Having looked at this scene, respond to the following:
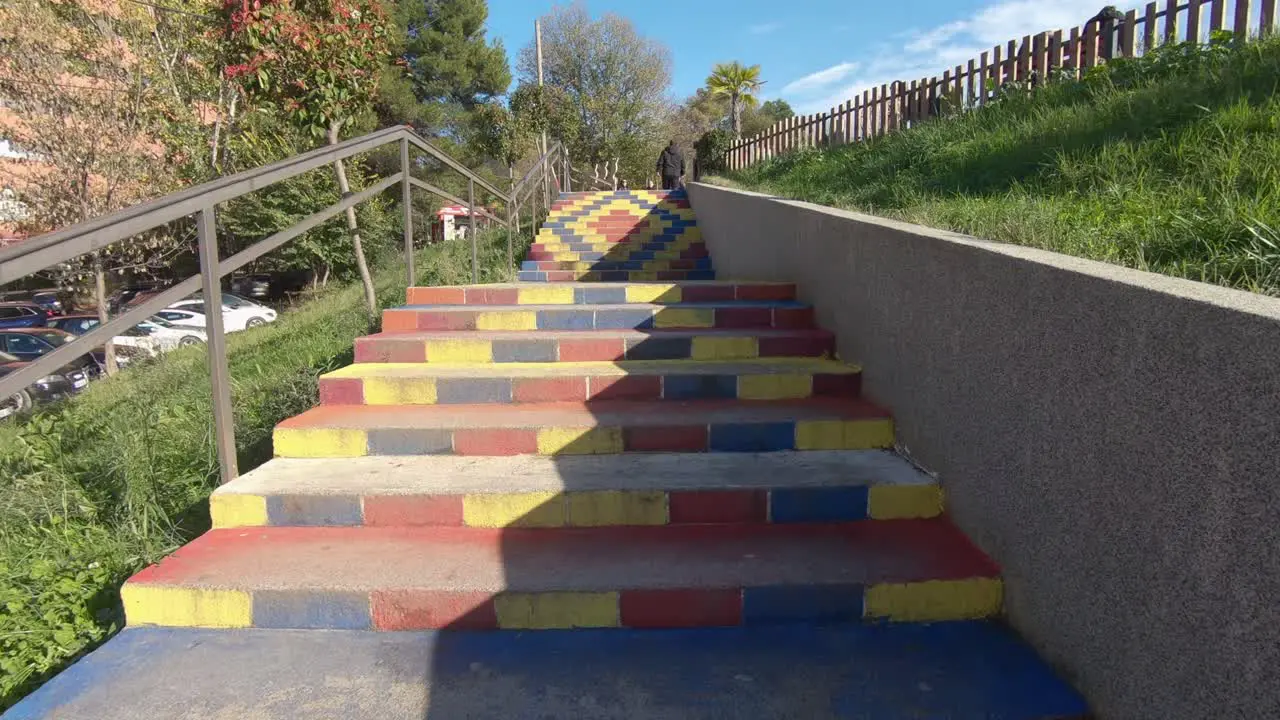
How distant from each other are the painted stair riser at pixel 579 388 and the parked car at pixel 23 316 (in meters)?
14.8

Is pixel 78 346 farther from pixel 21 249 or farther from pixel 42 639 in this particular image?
pixel 42 639

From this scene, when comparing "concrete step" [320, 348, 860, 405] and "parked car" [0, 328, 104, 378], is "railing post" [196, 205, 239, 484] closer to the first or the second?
"concrete step" [320, 348, 860, 405]

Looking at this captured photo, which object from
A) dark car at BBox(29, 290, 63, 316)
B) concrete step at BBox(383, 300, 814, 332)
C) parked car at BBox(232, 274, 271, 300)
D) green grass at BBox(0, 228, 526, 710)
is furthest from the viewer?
parked car at BBox(232, 274, 271, 300)

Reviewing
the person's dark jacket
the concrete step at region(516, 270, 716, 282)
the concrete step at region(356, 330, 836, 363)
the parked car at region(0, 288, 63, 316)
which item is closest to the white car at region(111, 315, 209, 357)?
the parked car at region(0, 288, 63, 316)

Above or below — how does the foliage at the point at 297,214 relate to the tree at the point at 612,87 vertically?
below

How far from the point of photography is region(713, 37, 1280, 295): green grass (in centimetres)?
233

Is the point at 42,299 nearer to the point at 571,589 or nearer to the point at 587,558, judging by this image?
the point at 587,558

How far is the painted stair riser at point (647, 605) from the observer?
2.29 meters

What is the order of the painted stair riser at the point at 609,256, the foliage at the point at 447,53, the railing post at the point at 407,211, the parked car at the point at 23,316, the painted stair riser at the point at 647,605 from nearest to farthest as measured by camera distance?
1. the painted stair riser at the point at 647,605
2. the railing post at the point at 407,211
3. the painted stair riser at the point at 609,256
4. the parked car at the point at 23,316
5. the foliage at the point at 447,53

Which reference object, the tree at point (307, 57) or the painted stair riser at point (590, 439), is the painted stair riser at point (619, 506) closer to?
the painted stair riser at point (590, 439)

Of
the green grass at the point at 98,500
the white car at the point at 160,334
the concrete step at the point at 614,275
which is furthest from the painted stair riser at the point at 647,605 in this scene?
the white car at the point at 160,334

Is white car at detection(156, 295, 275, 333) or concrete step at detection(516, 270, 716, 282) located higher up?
concrete step at detection(516, 270, 716, 282)

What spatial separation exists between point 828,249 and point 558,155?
1339cm

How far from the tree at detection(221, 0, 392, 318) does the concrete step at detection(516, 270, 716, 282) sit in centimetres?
264
